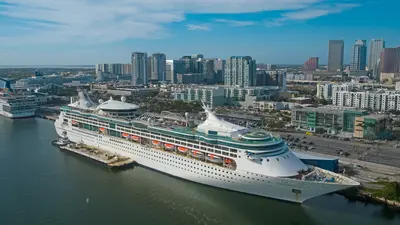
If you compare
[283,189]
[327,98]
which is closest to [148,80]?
[327,98]

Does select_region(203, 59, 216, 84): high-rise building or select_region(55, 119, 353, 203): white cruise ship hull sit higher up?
select_region(203, 59, 216, 84): high-rise building

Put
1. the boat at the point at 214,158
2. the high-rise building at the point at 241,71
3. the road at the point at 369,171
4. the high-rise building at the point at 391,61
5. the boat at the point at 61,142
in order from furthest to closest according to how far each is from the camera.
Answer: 1. the high-rise building at the point at 391,61
2. the high-rise building at the point at 241,71
3. the boat at the point at 61,142
4. the road at the point at 369,171
5. the boat at the point at 214,158

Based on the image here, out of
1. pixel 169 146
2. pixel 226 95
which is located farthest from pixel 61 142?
pixel 226 95

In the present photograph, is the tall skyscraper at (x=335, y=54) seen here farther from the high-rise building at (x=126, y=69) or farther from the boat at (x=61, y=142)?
the boat at (x=61, y=142)

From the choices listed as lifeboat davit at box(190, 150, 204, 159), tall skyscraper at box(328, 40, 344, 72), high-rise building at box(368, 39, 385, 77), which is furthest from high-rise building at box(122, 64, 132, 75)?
lifeboat davit at box(190, 150, 204, 159)

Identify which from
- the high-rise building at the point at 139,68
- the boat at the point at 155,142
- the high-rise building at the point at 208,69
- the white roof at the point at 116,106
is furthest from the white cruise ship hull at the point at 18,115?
the high-rise building at the point at 208,69

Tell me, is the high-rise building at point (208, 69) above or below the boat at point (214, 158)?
above

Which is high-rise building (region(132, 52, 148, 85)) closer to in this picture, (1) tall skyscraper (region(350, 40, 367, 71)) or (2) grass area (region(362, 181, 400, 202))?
(2) grass area (region(362, 181, 400, 202))

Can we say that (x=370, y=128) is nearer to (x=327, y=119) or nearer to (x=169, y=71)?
(x=327, y=119)
